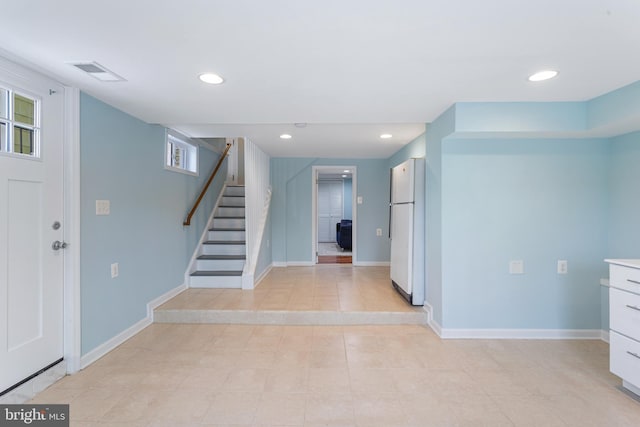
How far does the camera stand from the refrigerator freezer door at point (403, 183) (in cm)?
343

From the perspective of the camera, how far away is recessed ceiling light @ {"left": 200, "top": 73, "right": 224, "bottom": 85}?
212 centimetres

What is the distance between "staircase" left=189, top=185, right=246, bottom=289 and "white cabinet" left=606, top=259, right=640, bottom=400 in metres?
3.77

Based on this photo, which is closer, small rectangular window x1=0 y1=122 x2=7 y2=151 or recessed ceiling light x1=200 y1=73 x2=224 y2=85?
small rectangular window x1=0 y1=122 x2=7 y2=151

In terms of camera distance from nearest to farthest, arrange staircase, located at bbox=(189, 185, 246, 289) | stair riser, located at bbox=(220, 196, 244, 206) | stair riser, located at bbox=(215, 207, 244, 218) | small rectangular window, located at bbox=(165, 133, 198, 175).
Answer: small rectangular window, located at bbox=(165, 133, 198, 175) → staircase, located at bbox=(189, 185, 246, 289) → stair riser, located at bbox=(215, 207, 244, 218) → stair riser, located at bbox=(220, 196, 244, 206)

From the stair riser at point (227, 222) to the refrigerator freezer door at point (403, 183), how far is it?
252cm

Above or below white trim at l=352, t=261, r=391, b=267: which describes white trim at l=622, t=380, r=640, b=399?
below

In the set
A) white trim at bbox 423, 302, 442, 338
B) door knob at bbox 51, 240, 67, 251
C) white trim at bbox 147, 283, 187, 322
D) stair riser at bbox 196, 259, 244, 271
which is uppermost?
door knob at bbox 51, 240, 67, 251

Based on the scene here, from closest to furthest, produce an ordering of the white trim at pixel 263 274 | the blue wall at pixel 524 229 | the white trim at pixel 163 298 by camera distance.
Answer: the blue wall at pixel 524 229
the white trim at pixel 163 298
the white trim at pixel 263 274

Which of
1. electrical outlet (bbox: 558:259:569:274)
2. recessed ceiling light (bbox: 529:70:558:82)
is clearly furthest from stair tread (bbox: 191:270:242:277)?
recessed ceiling light (bbox: 529:70:558:82)

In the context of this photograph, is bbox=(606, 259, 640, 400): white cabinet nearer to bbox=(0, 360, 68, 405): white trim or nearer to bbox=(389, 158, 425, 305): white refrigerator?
bbox=(389, 158, 425, 305): white refrigerator

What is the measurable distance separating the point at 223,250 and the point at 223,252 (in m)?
0.03

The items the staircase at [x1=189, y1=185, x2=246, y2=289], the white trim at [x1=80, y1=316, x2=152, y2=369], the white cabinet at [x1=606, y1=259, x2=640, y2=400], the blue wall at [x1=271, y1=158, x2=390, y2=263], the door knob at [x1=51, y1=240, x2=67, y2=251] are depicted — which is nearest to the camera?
the white cabinet at [x1=606, y1=259, x2=640, y2=400]

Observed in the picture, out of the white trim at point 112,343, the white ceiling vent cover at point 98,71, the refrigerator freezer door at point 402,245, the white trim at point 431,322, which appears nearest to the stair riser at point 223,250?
the white trim at point 112,343

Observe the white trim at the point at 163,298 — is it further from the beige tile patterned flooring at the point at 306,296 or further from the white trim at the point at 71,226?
the white trim at the point at 71,226
